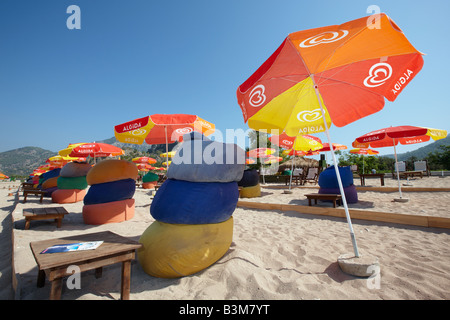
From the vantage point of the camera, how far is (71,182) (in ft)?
26.8

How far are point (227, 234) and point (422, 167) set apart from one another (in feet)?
64.1

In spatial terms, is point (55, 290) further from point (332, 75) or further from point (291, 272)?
point (332, 75)

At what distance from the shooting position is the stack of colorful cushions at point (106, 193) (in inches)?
187

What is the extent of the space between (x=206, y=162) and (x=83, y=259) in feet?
5.03

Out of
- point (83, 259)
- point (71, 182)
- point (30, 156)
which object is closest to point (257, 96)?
point (83, 259)

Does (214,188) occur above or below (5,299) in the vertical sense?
above

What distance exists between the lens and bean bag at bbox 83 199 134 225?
4.74 metres

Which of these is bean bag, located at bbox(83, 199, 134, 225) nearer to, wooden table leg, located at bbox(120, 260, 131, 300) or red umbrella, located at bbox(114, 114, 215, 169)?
red umbrella, located at bbox(114, 114, 215, 169)

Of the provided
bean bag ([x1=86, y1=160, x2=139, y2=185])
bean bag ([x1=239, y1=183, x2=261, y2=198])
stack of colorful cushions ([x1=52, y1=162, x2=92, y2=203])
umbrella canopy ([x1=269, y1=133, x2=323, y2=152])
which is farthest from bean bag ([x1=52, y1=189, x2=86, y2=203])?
umbrella canopy ([x1=269, y1=133, x2=323, y2=152])

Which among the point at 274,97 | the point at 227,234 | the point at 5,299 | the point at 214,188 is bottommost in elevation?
the point at 5,299

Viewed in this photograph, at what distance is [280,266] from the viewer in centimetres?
256

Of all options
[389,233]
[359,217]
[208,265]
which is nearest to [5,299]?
[208,265]

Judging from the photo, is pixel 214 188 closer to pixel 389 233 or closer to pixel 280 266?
pixel 280 266
